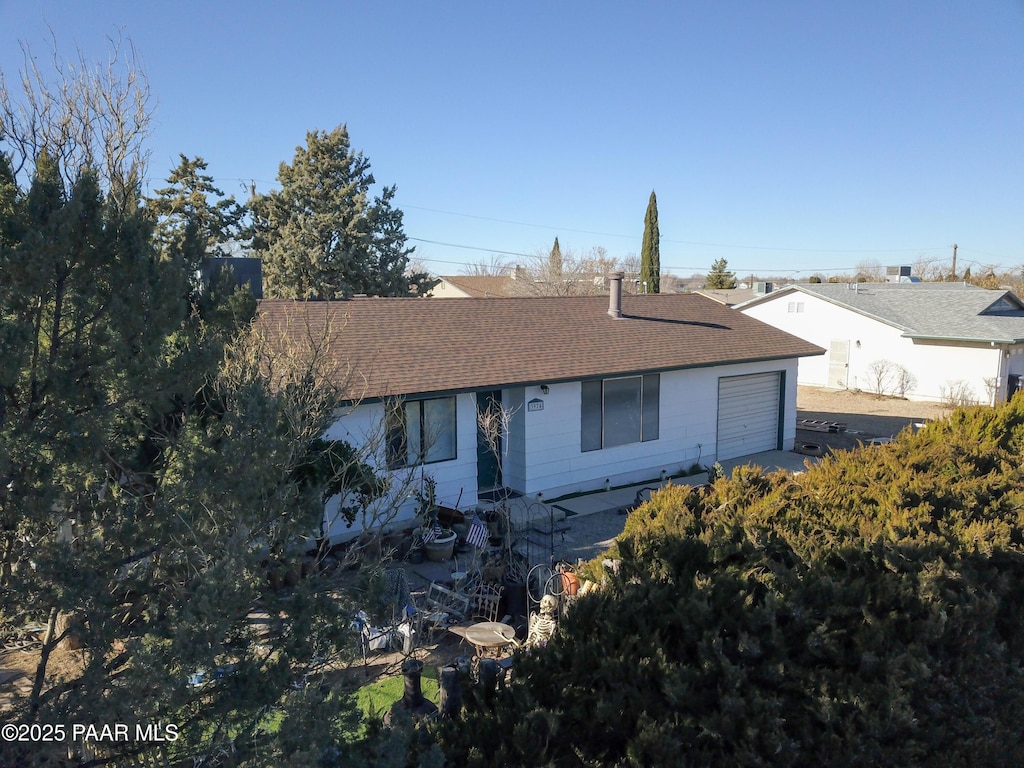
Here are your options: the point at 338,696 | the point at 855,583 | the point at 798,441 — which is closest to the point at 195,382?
the point at 338,696

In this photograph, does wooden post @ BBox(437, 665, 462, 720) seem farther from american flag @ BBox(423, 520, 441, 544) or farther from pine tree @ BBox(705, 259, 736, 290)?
pine tree @ BBox(705, 259, 736, 290)

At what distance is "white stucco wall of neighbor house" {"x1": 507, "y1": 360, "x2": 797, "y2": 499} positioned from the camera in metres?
14.2

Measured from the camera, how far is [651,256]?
44625mm

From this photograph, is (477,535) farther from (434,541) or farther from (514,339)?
(514,339)

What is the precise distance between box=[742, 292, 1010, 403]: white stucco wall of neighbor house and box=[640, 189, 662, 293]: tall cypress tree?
10948 mm

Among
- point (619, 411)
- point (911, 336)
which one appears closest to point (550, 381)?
point (619, 411)

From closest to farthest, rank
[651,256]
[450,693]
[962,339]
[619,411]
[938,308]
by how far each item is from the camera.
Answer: [450,693], [619,411], [962,339], [938,308], [651,256]

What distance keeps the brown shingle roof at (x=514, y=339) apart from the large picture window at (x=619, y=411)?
448 mm

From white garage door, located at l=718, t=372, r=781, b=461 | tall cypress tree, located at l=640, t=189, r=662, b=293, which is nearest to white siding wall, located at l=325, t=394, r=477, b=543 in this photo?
white garage door, located at l=718, t=372, r=781, b=461

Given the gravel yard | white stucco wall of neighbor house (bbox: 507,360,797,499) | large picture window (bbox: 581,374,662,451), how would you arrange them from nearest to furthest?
white stucco wall of neighbor house (bbox: 507,360,797,499), large picture window (bbox: 581,374,662,451), the gravel yard

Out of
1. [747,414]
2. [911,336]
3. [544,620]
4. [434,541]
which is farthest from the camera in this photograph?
[911,336]

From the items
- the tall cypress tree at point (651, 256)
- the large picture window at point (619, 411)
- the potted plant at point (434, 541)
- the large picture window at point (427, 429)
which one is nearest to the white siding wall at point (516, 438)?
the large picture window at point (427, 429)

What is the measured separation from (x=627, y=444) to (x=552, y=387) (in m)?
2.47

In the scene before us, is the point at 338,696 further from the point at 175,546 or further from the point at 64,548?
the point at 64,548
